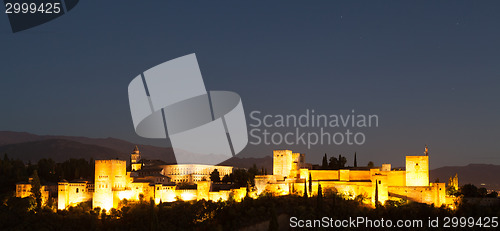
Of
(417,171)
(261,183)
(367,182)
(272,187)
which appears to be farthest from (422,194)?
(261,183)

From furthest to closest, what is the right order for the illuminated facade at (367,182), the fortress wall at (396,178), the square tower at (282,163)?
the square tower at (282,163) → the fortress wall at (396,178) → the illuminated facade at (367,182)

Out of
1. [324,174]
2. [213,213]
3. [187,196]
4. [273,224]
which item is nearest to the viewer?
[273,224]

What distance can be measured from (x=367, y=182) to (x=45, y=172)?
35788 mm

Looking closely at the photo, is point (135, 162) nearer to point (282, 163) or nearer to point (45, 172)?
point (45, 172)

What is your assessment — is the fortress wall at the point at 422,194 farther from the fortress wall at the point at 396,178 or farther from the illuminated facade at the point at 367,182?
the fortress wall at the point at 396,178

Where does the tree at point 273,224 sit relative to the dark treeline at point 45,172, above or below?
below

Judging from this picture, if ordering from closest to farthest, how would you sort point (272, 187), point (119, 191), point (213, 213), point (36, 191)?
point (213, 213)
point (36, 191)
point (119, 191)
point (272, 187)

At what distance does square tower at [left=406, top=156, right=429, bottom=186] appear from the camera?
5303cm

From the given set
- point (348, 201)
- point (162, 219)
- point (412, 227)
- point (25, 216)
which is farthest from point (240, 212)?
point (25, 216)

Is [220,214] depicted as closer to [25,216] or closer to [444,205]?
[25,216]

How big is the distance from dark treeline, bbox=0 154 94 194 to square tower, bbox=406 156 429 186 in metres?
32.8

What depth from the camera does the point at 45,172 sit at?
65.1 meters

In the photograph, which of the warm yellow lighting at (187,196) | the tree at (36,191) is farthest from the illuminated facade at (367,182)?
the tree at (36,191)

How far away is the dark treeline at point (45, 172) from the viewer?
192 feet
